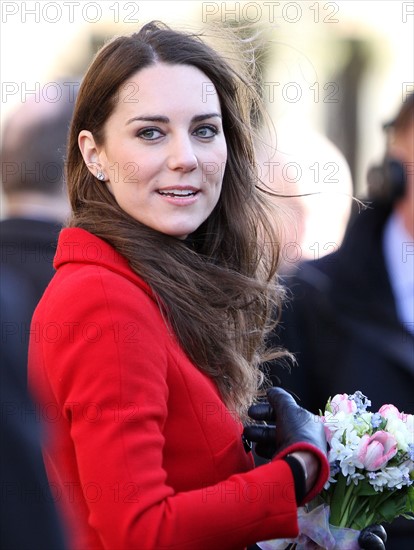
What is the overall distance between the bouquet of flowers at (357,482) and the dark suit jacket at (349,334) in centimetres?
110

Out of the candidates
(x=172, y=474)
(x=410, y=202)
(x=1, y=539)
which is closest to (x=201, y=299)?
(x=172, y=474)

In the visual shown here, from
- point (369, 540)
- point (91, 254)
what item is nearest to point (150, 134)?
point (91, 254)

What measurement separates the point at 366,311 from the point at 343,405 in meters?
1.38

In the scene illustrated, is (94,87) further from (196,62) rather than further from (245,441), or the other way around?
(245,441)

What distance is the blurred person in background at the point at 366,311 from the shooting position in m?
3.91

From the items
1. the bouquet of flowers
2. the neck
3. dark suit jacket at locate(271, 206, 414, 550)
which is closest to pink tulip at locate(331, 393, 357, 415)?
the bouquet of flowers

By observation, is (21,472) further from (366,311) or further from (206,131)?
(366,311)

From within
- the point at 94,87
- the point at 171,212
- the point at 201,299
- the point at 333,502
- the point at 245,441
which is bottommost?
the point at 333,502

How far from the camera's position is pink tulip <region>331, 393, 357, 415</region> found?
277 centimetres

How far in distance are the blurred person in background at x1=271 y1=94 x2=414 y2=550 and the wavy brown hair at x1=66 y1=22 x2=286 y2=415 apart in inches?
32.1

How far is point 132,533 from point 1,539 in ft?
2.72

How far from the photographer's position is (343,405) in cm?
279

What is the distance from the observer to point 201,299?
2.66 m

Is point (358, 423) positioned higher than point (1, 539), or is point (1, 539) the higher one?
point (1, 539)
